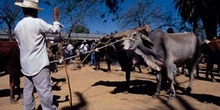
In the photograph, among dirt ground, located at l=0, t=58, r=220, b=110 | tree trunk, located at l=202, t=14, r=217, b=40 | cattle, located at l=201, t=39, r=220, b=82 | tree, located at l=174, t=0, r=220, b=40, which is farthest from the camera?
tree trunk, located at l=202, t=14, r=217, b=40

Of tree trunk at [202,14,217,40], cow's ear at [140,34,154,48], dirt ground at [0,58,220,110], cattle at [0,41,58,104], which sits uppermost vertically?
tree trunk at [202,14,217,40]

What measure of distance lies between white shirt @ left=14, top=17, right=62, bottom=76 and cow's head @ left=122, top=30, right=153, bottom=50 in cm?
338

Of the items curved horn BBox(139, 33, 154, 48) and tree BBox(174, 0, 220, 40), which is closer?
curved horn BBox(139, 33, 154, 48)

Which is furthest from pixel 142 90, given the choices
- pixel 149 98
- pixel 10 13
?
pixel 10 13

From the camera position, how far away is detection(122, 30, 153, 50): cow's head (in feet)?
24.7

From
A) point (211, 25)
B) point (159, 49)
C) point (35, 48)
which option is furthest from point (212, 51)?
point (211, 25)

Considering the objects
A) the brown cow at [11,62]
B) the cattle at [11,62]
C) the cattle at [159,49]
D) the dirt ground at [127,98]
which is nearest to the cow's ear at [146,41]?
the cattle at [159,49]

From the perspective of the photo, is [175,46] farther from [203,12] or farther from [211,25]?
[211,25]

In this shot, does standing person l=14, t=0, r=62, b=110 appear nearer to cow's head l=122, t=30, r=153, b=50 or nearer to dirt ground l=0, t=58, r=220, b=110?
dirt ground l=0, t=58, r=220, b=110

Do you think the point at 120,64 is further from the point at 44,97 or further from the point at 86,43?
the point at 86,43

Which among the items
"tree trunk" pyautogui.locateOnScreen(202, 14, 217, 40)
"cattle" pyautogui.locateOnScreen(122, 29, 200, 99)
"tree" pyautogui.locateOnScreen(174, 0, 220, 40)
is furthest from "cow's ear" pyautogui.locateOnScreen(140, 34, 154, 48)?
"tree trunk" pyautogui.locateOnScreen(202, 14, 217, 40)

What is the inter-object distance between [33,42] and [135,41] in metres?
3.86

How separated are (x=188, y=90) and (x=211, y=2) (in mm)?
15582

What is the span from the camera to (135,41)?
7.63m
